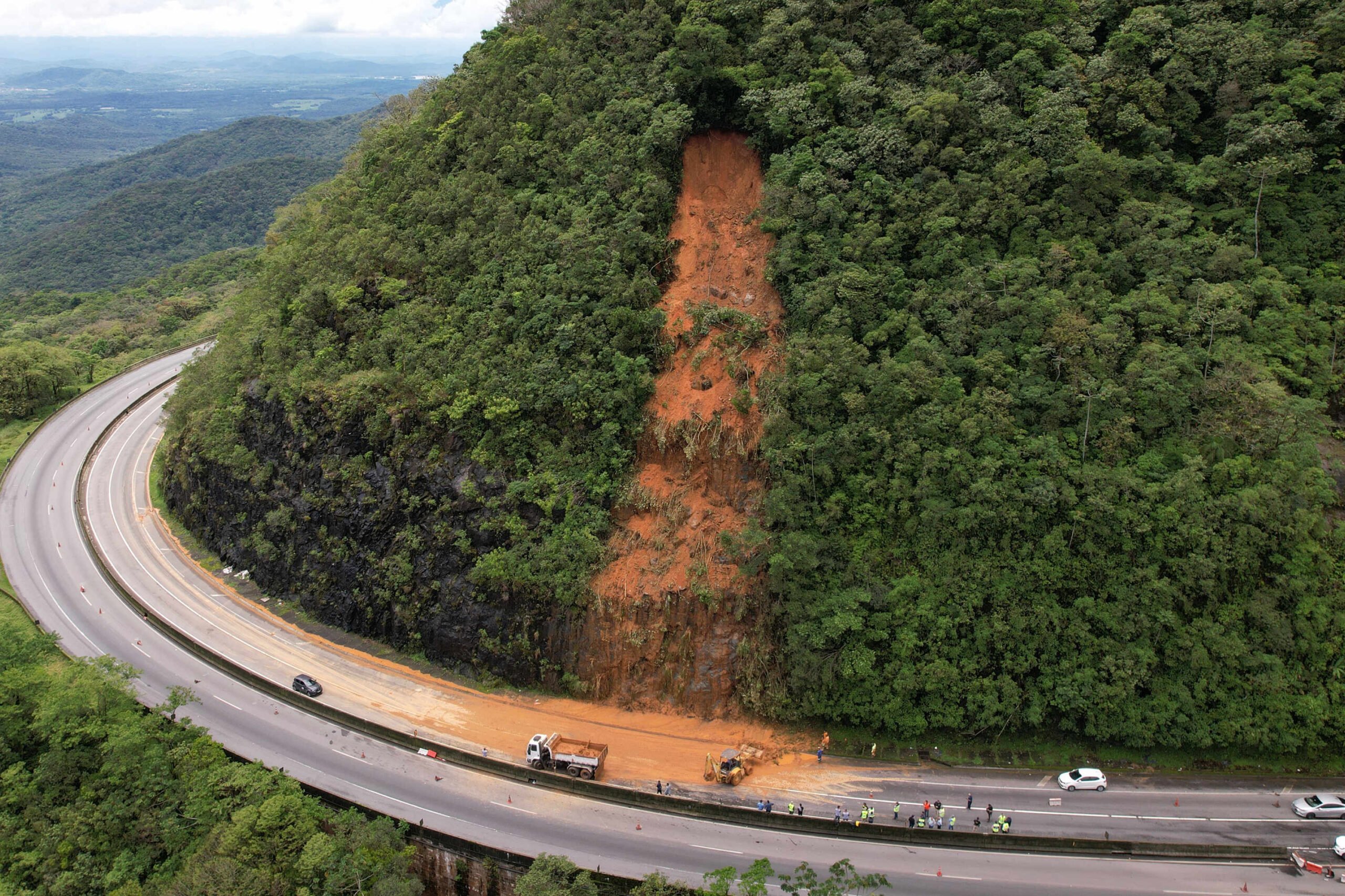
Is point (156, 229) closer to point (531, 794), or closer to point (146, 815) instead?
point (146, 815)

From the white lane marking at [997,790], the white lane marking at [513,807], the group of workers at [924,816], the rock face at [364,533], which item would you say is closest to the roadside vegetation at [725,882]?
the group of workers at [924,816]

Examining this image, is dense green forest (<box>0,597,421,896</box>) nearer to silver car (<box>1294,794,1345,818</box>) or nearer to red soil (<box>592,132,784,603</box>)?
red soil (<box>592,132,784,603</box>)

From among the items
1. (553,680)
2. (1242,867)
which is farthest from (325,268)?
(1242,867)

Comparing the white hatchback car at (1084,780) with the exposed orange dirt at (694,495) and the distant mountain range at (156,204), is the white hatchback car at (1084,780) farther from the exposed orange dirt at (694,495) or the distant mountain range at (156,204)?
the distant mountain range at (156,204)

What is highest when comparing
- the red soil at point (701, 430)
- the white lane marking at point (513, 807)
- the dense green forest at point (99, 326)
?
the red soil at point (701, 430)

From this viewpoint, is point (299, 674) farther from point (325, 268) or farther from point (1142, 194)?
point (1142, 194)

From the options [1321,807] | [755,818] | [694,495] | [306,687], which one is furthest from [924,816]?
[306,687]

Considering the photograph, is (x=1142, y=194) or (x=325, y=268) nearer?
(x=1142, y=194)
